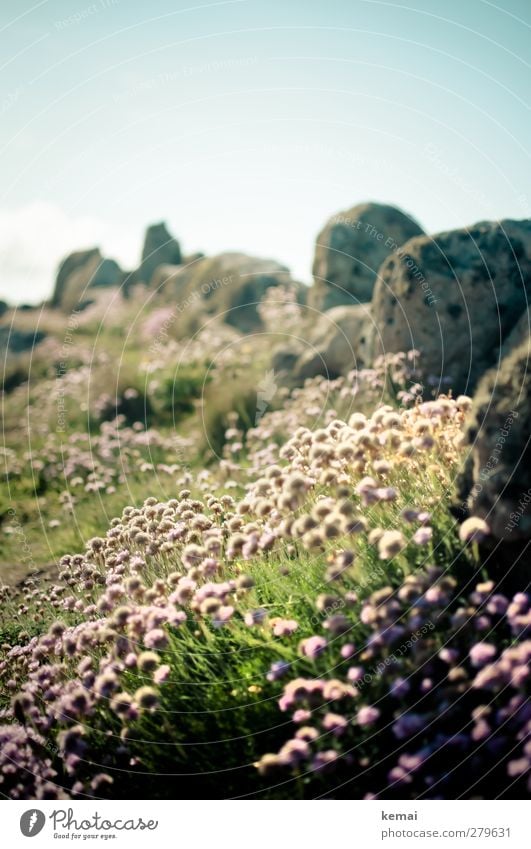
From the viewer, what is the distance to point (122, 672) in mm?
3709

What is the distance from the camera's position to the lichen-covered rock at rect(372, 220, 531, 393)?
6.53 metres

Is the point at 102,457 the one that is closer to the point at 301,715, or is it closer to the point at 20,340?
the point at 301,715

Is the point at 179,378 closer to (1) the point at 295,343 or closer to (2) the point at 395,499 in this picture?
(1) the point at 295,343

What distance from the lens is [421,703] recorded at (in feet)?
9.54

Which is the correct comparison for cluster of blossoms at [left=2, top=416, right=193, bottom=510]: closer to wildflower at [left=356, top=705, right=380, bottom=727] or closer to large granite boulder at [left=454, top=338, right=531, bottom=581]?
large granite boulder at [left=454, top=338, right=531, bottom=581]

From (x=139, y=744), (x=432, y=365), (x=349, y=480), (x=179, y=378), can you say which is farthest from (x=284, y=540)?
(x=179, y=378)

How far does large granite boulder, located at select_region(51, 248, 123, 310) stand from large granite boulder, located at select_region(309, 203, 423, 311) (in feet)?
62.9

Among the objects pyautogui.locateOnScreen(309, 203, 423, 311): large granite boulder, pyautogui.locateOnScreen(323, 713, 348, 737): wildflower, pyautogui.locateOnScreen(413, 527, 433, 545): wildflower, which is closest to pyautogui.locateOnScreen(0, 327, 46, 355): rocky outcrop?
pyautogui.locateOnScreen(309, 203, 423, 311): large granite boulder

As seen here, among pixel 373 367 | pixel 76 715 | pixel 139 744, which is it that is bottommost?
pixel 139 744

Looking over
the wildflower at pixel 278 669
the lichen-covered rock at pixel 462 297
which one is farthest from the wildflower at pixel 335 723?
the lichen-covered rock at pixel 462 297

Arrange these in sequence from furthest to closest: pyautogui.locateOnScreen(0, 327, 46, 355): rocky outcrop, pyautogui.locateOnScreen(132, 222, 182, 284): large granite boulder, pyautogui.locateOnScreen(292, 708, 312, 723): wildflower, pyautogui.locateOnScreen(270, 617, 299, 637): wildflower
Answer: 1. pyautogui.locateOnScreen(132, 222, 182, 284): large granite boulder
2. pyautogui.locateOnScreen(0, 327, 46, 355): rocky outcrop
3. pyautogui.locateOnScreen(270, 617, 299, 637): wildflower
4. pyautogui.locateOnScreen(292, 708, 312, 723): wildflower

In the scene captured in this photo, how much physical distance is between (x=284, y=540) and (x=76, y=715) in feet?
5.09
